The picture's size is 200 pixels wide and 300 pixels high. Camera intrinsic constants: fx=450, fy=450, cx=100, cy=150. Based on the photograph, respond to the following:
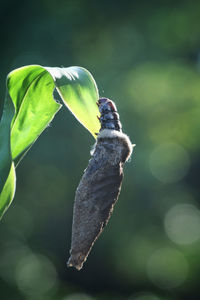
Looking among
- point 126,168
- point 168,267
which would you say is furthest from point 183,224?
point 126,168

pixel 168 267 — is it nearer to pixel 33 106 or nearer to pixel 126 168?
pixel 126 168

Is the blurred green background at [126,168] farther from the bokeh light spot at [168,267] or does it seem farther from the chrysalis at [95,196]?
the chrysalis at [95,196]

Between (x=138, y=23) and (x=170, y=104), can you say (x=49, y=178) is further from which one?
(x=138, y=23)

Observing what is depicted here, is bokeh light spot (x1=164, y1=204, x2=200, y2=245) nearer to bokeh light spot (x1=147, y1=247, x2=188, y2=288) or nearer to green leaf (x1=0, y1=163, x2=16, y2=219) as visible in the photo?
bokeh light spot (x1=147, y1=247, x2=188, y2=288)

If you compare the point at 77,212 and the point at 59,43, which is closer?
the point at 77,212

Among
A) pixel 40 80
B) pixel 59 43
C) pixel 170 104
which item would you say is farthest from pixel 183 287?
pixel 40 80

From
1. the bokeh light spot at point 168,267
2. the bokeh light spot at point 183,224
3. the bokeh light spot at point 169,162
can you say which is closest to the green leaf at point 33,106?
the bokeh light spot at point 169,162
